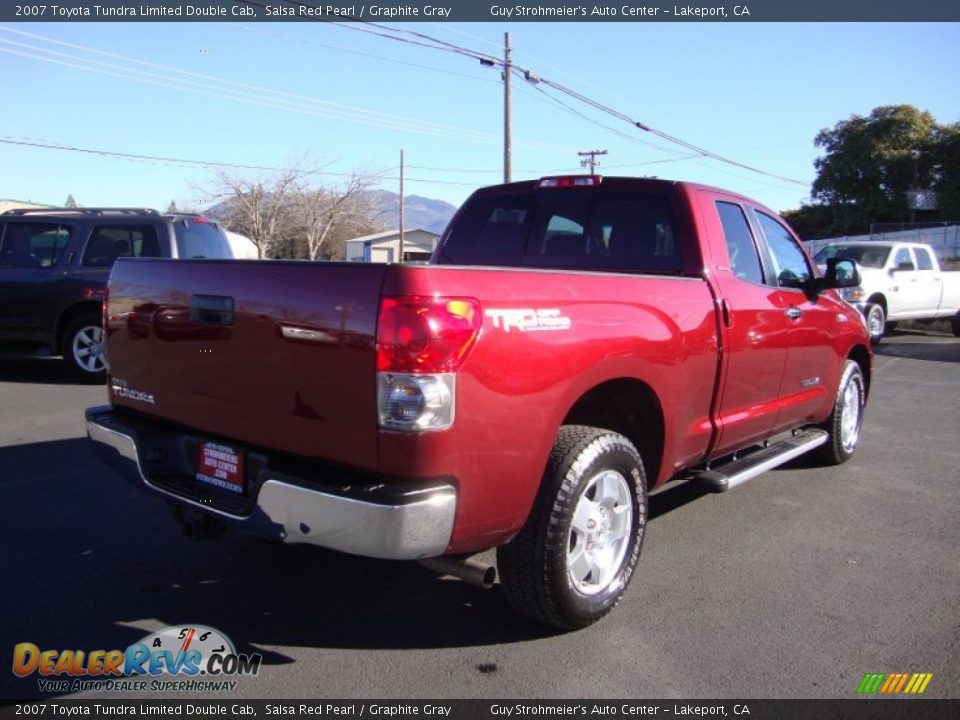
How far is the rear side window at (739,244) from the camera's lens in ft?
15.1

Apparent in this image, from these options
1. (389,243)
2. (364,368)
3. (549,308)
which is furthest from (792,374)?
(389,243)

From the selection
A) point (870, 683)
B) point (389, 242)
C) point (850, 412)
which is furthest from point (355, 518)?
point (389, 242)

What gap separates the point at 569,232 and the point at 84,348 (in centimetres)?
704

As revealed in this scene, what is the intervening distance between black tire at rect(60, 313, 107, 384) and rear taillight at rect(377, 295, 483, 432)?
25.8 feet

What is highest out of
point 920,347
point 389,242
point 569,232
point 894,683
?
point 389,242

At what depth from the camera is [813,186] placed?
1683 inches

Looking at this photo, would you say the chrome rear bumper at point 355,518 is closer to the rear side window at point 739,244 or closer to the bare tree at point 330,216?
the rear side window at point 739,244

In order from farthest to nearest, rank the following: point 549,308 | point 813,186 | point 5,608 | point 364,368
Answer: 1. point 813,186
2. point 5,608
3. point 549,308
4. point 364,368

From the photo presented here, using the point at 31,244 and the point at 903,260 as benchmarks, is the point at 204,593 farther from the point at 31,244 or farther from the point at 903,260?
the point at 903,260

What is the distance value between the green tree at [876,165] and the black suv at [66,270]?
3815cm

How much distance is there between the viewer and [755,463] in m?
4.52

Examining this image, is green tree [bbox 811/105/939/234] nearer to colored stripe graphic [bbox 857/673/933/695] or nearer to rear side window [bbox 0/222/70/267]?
rear side window [bbox 0/222/70/267]

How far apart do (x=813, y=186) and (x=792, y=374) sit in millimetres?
42001

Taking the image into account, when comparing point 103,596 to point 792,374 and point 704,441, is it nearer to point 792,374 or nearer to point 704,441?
point 704,441
